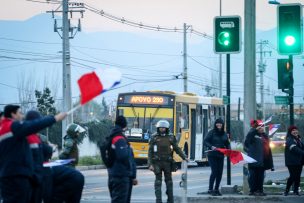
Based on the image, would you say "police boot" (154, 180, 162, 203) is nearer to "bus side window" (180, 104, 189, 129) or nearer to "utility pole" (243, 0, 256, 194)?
"utility pole" (243, 0, 256, 194)

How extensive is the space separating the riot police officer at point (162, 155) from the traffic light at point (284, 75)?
441 centimetres

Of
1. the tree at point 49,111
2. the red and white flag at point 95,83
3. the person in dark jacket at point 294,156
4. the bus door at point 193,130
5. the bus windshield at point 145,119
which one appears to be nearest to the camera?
the red and white flag at point 95,83

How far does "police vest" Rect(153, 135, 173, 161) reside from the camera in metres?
19.5

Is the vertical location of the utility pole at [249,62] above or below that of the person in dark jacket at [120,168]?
above

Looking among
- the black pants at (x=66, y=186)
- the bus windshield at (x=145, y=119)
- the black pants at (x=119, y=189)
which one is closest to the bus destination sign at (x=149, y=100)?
the bus windshield at (x=145, y=119)

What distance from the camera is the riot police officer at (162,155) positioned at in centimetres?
1950

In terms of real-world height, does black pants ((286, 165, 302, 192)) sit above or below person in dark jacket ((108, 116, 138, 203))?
below

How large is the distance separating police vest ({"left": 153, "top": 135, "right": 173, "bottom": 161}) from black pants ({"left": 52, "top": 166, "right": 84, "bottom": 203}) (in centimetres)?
570

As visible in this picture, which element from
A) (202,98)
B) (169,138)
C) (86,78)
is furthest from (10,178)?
(202,98)

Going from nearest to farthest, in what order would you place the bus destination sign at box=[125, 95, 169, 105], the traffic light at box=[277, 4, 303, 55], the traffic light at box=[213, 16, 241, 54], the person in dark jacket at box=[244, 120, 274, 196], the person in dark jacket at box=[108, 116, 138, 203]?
the person in dark jacket at box=[108, 116, 138, 203]
the traffic light at box=[277, 4, 303, 55]
the person in dark jacket at box=[244, 120, 274, 196]
the traffic light at box=[213, 16, 241, 54]
the bus destination sign at box=[125, 95, 169, 105]

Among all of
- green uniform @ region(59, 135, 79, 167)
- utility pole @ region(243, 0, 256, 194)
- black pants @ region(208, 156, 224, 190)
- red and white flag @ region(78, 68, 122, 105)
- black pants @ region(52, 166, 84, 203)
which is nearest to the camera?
red and white flag @ region(78, 68, 122, 105)

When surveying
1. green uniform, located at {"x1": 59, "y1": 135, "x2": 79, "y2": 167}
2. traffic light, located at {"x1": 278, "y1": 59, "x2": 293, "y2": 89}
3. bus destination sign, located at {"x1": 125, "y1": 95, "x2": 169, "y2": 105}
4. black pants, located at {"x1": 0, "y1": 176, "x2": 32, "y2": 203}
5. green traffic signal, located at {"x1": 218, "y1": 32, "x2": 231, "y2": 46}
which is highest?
green traffic signal, located at {"x1": 218, "y1": 32, "x2": 231, "y2": 46}

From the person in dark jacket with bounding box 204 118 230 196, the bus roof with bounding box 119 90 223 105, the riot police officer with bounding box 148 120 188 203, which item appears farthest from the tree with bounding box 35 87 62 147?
the riot police officer with bounding box 148 120 188 203

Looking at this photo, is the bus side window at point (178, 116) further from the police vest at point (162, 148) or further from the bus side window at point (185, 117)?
the police vest at point (162, 148)
